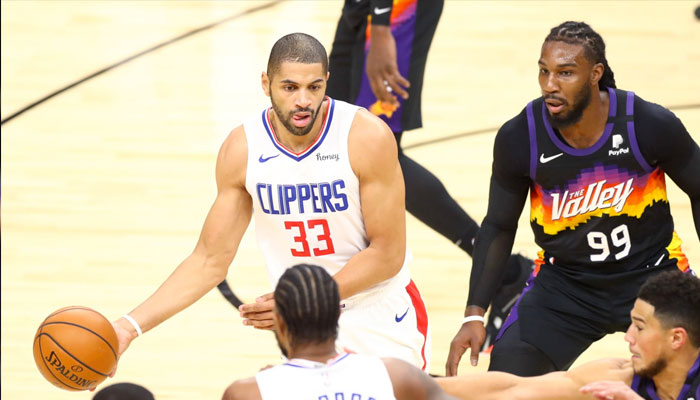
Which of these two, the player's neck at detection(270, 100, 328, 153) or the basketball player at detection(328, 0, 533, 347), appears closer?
the player's neck at detection(270, 100, 328, 153)

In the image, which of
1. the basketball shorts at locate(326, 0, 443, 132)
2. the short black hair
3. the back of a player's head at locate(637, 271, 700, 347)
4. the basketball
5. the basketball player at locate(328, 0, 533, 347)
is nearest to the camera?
the back of a player's head at locate(637, 271, 700, 347)

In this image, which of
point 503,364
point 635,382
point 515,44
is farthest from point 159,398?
point 515,44

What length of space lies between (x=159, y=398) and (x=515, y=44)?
244 inches

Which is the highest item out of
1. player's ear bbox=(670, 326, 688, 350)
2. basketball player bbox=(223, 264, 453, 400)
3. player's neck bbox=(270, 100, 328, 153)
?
player's neck bbox=(270, 100, 328, 153)

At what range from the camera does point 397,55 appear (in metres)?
7.57

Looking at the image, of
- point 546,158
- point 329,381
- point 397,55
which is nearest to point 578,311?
point 546,158

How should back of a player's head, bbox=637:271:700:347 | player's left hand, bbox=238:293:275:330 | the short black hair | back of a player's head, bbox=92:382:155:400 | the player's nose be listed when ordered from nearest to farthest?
back of a player's head, bbox=92:382:155:400
back of a player's head, bbox=637:271:700:347
player's left hand, bbox=238:293:275:330
the player's nose
the short black hair

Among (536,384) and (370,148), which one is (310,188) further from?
(536,384)

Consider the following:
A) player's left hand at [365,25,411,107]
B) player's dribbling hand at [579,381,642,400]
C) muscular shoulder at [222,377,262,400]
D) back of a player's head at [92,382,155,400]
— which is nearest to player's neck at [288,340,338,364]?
muscular shoulder at [222,377,262,400]

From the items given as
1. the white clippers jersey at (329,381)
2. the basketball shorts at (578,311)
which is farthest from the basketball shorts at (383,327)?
the white clippers jersey at (329,381)

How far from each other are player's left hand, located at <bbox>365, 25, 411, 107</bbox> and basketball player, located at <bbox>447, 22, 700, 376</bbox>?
47.2 inches

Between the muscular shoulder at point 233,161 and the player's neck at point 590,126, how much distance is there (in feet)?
4.51

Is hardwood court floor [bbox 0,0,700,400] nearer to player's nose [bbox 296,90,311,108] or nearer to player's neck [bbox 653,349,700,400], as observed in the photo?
player's nose [bbox 296,90,311,108]

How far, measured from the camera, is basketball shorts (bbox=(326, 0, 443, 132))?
7.38 metres
